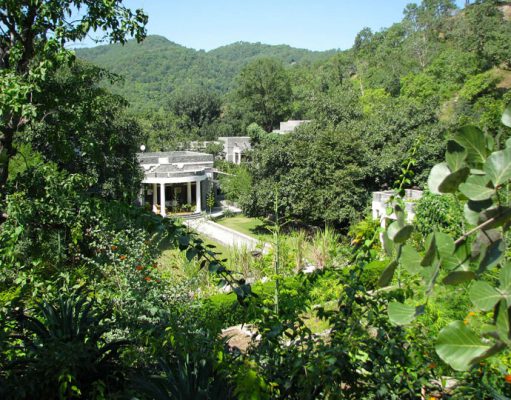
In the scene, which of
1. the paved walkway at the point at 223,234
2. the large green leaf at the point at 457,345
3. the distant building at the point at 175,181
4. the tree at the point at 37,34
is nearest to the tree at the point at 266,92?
the distant building at the point at 175,181

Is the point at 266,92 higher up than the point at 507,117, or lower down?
higher up

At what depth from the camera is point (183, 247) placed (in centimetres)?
222

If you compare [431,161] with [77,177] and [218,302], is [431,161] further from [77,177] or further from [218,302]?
[77,177]

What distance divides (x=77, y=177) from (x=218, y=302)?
4969 millimetres

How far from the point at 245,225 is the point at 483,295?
814 inches

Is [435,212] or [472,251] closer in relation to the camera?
[472,251]

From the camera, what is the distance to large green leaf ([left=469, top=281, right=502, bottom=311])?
0.68 meters

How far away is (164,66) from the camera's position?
97750mm

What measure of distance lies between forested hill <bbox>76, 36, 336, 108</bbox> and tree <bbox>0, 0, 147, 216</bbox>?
2616 inches

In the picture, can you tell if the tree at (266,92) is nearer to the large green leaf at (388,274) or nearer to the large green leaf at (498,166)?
the large green leaf at (388,274)

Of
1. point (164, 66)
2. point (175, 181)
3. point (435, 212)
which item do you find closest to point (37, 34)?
point (435, 212)

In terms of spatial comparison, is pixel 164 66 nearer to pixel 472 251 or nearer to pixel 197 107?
pixel 197 107

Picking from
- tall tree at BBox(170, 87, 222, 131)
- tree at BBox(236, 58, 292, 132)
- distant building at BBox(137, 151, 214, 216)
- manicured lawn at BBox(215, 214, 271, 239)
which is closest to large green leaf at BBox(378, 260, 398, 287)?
manicured lawn at BBox(215, 214, 271, 239)

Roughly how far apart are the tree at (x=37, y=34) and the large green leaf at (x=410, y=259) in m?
3.04
